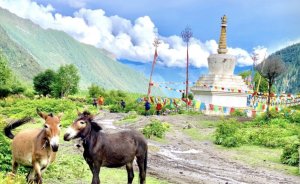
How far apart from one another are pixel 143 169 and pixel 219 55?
40753 mm

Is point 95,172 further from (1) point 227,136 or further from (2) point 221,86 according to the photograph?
(2) point 221,86

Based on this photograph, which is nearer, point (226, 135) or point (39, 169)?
point (39, 169)

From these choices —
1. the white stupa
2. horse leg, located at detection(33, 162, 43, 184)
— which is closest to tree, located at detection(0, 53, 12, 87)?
the white stupa

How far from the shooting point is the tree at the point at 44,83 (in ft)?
242

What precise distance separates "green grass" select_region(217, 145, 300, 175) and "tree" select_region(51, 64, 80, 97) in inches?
2148

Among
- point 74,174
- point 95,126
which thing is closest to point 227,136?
point 74,174

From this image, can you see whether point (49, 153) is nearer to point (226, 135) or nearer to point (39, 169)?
point (39, 169)

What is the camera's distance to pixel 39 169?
28.2 feet

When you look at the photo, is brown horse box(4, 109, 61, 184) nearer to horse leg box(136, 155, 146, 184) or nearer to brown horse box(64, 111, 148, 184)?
brown horse box(64, 111, 148, 184)

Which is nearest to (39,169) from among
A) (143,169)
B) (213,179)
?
(143,169)

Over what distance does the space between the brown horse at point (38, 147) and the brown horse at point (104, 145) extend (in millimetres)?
487

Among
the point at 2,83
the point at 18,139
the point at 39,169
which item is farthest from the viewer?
the point at 2,83

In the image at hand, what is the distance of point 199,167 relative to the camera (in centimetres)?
1725

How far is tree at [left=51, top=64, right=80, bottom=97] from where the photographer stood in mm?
74500
